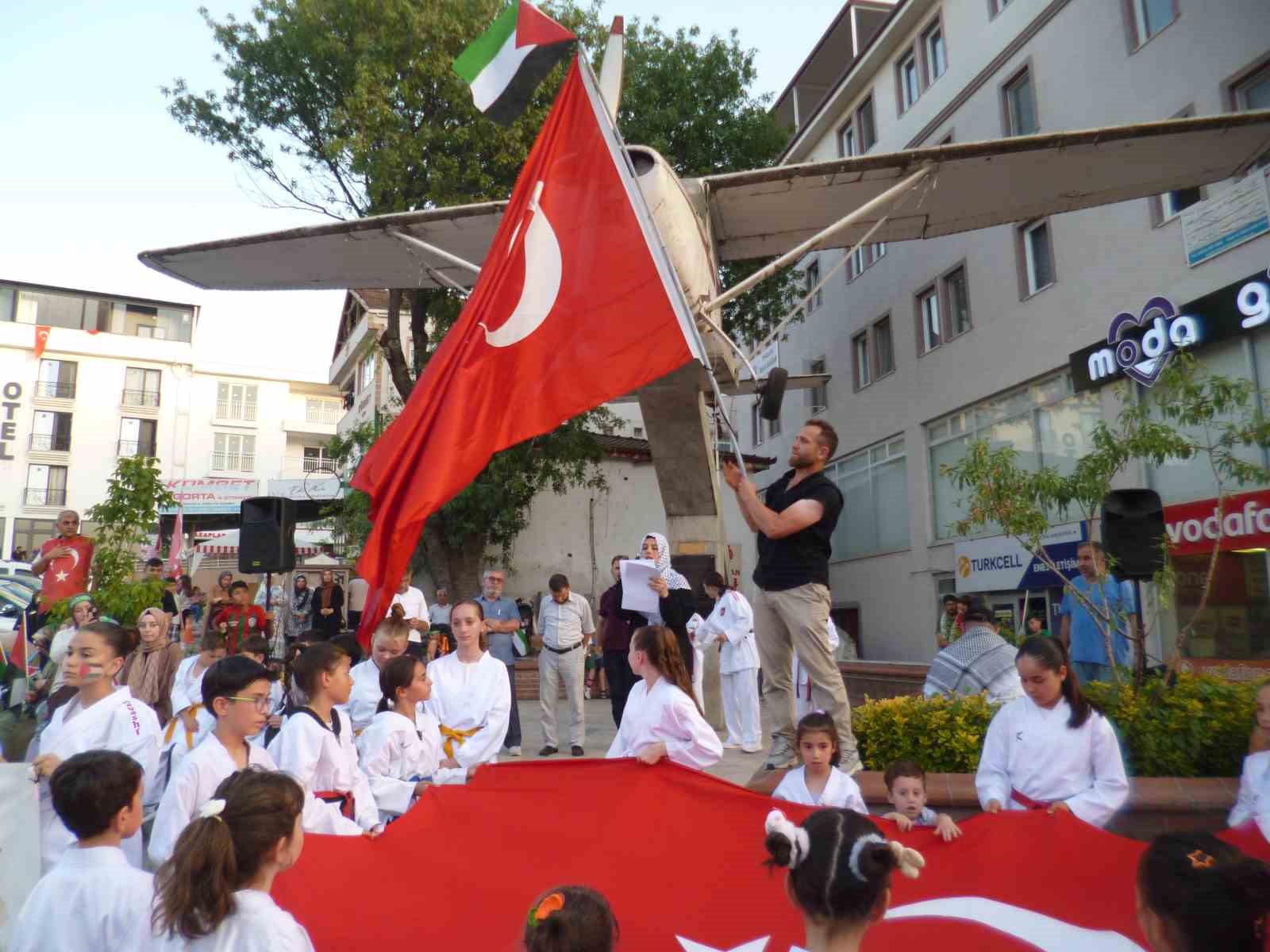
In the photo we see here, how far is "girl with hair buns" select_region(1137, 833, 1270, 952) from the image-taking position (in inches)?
90.1

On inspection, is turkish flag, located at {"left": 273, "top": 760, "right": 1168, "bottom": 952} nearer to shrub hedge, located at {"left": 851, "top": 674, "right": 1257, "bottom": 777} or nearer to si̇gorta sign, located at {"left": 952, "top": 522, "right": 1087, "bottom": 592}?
shrub hedge, located at {"left": 851, "top": 674, "right": 1257, "bottom": 777}

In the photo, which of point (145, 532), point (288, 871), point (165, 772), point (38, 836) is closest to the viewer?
point (288, 871)

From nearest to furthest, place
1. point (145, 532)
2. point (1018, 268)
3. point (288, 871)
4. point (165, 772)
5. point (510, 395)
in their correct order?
1. point (288, 871)
2. point (510, 395)
3. point (165, 772)
4. point (145, 532)
5. point (1018, 268)

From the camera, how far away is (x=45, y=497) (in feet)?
177

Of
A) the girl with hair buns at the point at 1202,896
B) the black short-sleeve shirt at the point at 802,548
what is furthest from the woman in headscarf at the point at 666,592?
the girl with hair buns at the point at 1202,896

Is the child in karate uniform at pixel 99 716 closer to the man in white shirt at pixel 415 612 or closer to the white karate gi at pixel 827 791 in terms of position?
the white karate gi at pixel 827 791

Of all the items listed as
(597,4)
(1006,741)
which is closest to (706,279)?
(1006,741)

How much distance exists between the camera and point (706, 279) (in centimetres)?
1218

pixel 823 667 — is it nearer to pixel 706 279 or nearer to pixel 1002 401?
pixel 706 279

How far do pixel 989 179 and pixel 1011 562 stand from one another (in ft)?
26.6

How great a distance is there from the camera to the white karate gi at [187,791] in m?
4.01

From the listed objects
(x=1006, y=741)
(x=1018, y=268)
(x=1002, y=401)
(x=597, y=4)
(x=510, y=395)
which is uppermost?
(x=597, y=4)

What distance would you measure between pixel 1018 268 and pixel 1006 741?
1515 cm

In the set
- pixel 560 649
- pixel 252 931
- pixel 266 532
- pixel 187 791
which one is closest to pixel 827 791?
pixel 252 931
